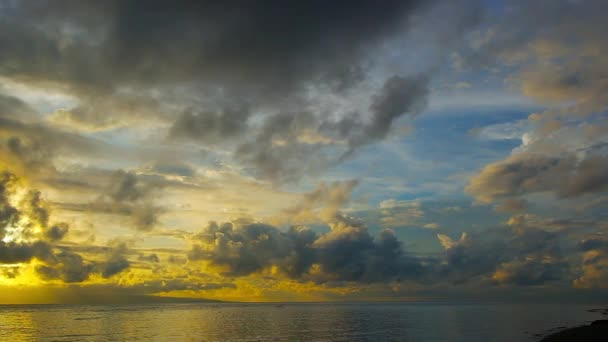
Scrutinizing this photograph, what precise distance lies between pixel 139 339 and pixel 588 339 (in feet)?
288

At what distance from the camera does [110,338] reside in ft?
332

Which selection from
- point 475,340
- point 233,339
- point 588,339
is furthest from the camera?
point 233,339

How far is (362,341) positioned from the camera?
91.2 meters

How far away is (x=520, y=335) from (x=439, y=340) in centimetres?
2142

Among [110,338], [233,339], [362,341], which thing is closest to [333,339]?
[362,341]

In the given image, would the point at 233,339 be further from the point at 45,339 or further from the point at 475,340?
the point at 475,340

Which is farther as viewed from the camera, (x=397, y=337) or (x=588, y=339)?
(x=397, y=337)

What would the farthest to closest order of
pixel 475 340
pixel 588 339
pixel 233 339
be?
pixel 233 339 → pixel 475 340 → pixel 588 339

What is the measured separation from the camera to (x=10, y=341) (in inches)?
3775

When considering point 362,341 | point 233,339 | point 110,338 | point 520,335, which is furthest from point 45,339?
point 520,335

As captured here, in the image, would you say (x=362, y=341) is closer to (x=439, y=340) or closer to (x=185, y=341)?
(x=439, y=340)

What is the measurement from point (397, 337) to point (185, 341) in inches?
1846

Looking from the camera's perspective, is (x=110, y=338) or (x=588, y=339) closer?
A: (x=588, y=339)

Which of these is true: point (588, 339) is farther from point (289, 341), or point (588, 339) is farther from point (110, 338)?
point (110, 338)
